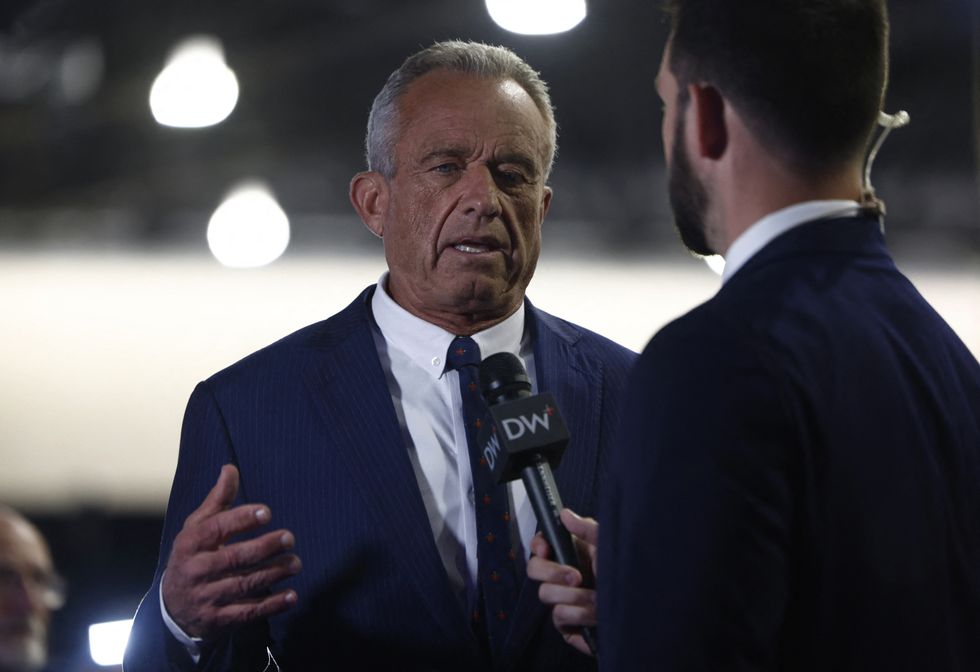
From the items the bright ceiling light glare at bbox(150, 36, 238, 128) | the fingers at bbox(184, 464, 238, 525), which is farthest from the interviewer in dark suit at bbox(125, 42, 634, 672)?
the bright ceiling light glare at bbox(150, 36, 238, 128)

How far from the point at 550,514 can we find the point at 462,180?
2.43 ft

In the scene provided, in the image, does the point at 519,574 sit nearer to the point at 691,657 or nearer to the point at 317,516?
the point at 317,516

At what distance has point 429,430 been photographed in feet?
6.15

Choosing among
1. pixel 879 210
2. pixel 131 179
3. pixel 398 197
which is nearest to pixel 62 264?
pixel 131 179

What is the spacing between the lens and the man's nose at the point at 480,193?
193cm

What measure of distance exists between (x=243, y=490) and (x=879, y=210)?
1.02 meters

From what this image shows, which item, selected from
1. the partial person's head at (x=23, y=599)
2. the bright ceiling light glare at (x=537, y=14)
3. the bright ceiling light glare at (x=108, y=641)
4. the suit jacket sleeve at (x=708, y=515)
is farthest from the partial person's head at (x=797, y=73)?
the bright ceiling light glare at (x=537, y=14)

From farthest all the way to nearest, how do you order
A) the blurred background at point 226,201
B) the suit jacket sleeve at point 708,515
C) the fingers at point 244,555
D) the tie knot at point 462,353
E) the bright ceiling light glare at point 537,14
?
the blurred background at point 226,201 < the bright ceiling light glare at point 537,14 < the tie knot at point 462,353 < the fingers at point 244,555 < the suit jacket sleeve at point 708,515

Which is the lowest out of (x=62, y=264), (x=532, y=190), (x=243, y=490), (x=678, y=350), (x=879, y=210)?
(x=678, y=350)

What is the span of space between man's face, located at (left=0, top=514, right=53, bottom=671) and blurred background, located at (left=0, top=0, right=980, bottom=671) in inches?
60.5

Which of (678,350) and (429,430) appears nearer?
(678,350)

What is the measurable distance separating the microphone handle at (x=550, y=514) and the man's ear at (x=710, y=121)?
43cm

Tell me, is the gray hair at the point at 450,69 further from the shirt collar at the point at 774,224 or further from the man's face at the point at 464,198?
the shirt collar at the point at 774,224

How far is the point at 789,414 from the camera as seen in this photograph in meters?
1.03
